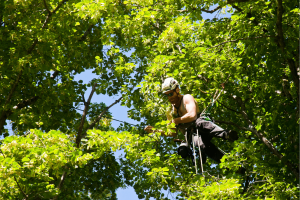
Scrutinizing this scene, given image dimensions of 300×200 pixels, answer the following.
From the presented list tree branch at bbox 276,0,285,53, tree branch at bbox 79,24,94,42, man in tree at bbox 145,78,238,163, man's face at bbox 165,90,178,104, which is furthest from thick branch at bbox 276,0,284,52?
tree branch at bbox 79,24,94,42

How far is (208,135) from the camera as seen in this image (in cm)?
594

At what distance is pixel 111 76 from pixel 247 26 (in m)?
6.18

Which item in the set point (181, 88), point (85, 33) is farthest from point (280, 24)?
point (85, 33)

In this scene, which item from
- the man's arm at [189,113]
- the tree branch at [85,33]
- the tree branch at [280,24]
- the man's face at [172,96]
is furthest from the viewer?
the tree branch at [85,33]

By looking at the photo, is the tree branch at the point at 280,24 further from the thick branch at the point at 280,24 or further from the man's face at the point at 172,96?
the man's face at the point at 172,96

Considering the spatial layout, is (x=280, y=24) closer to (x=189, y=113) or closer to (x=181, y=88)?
(x=189, y=113)

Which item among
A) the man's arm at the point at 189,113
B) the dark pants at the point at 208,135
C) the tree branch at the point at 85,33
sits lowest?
the dark pants at the point at 208,135

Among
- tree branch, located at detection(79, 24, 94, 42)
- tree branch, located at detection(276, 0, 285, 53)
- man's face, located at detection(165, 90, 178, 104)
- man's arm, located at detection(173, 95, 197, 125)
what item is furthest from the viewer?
tree branch, located at detection(79, 24, 94, 42)

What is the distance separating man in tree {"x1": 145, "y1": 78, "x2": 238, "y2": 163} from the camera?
556 cm

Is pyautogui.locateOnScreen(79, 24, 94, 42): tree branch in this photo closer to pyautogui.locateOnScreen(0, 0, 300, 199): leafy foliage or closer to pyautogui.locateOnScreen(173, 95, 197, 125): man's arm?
pyautogui.locateOnScreen(0, 0, 300, 199): leafy foliage

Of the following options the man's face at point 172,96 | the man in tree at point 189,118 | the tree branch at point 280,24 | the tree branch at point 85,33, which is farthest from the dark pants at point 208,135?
the tree branch at point 85,33

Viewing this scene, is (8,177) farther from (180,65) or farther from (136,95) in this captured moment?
(136,95)

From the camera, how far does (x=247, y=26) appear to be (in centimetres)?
614

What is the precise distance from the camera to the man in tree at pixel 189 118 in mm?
5562
